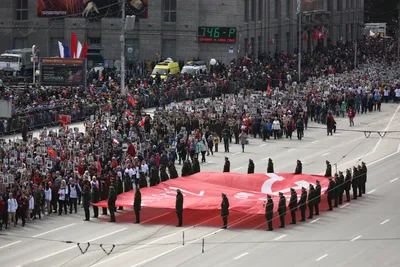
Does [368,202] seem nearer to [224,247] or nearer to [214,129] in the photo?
[224,247]

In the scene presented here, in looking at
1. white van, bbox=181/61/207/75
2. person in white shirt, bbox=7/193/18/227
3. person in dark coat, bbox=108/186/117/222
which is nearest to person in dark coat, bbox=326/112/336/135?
white van, bbox=181/61/207/75

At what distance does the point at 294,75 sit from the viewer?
82750 mm

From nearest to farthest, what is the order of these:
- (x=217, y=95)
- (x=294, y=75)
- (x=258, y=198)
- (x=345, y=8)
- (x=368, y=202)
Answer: (x=258, y=198), (x=368, y=202), (x=217, y=95), (x=294, y=75), (x=345, y=8)

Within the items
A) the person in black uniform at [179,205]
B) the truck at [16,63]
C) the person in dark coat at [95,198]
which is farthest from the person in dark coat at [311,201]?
the truck at [16,63]

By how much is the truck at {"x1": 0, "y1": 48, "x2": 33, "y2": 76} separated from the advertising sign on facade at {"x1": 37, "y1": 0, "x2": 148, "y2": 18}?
18.9ft

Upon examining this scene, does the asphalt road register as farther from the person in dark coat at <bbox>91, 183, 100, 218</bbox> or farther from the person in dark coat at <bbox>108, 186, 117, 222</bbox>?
the person in dark coat at <bbox>91, 183, 100, 218</bbox>

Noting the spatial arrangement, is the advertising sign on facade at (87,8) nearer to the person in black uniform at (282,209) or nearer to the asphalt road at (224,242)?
the asphalt road at (224,242)

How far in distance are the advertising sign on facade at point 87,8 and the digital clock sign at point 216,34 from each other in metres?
4.92

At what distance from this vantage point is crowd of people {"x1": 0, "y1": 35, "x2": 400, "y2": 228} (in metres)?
42.1

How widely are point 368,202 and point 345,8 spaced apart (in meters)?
82.7

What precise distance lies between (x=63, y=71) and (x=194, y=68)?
19.3 metres

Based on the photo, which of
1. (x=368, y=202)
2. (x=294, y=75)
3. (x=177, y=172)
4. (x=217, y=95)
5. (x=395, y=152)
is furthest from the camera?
(x=294, y=75)

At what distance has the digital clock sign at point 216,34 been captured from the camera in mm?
87688

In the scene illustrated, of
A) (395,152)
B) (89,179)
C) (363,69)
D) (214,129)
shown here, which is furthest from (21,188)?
(363,69)
